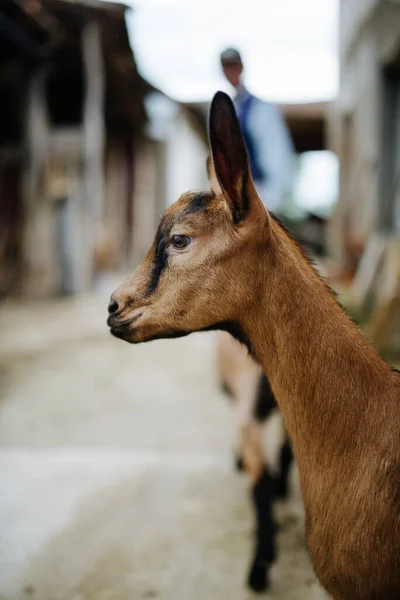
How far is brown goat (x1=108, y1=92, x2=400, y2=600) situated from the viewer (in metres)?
1.52

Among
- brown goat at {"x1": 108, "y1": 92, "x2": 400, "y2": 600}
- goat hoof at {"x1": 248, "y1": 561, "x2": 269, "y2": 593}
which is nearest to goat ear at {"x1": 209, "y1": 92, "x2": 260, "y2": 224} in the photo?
brown goat at {"x1": 108, "y1": 92, "x2": 400, "y2": 600}

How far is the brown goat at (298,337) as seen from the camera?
1520mm

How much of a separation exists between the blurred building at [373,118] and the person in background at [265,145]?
4.76 m

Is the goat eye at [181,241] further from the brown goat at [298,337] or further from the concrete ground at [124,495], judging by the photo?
the concrete ground at [124,495]

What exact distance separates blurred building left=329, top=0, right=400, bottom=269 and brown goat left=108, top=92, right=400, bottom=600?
6084 millimetres

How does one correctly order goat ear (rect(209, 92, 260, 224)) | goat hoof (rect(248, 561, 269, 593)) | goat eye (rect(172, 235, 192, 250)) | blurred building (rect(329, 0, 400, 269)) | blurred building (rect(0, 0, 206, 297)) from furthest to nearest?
blurred building (rect(0, 0, 206, 297)) → blurred building (rect(329, 0, 400, 269)) → goat hoof (rect(248, 561, 269, 593)) → goat eye (rect(172, 235, 192, 250)) → goat ear (rect(209, 92, 260, 224))

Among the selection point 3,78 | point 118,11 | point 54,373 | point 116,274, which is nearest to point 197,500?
point 54,373

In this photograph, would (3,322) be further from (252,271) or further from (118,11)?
(252,271)

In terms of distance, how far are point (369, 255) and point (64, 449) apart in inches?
189

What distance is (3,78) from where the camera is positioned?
992cm

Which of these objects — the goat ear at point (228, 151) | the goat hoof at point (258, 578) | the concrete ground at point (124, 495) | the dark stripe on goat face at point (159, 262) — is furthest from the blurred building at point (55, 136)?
the goat hoof at point (258, 578)

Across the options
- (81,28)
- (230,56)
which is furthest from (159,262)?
(81,28)

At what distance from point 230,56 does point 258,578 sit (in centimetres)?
221

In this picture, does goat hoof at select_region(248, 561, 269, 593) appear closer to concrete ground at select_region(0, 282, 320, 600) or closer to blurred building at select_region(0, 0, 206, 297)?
concrete ground at select_region(0, 282, 320, 600)
